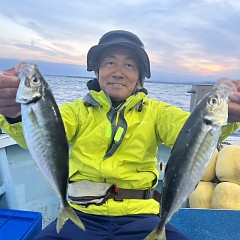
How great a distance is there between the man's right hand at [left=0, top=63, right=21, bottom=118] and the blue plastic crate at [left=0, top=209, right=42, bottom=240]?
115 centimetres

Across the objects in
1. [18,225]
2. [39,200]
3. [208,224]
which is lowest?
[39,200]

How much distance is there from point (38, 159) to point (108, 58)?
1.45 meters

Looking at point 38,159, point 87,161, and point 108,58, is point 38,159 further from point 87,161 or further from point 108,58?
point 108,58

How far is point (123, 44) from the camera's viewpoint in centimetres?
299

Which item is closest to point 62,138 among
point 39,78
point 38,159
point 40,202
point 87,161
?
point 38,159

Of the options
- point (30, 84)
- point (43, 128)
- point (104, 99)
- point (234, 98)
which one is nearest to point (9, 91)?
point (30, 84)

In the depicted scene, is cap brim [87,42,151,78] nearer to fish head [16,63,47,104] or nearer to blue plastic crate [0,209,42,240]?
fish head [16,63,47,104]

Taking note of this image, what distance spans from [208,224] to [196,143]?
6.39ft

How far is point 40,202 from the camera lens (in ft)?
15.2

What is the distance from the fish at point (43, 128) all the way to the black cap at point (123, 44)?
121 cm

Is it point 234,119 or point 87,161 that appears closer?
point 234,119

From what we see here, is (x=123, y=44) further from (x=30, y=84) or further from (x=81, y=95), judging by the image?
(x=81, y=95)

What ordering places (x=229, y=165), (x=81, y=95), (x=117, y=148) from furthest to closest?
(x=81, y=95) < (x=229, y=165) < (x=117, y=148)

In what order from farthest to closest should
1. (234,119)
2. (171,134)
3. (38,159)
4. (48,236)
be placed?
(171,134)
(48,236)
(234,119)
(38,159)
